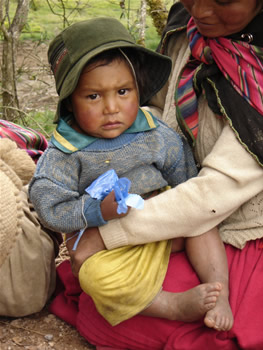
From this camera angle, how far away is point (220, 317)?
2418mm

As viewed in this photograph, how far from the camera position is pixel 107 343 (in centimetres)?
270

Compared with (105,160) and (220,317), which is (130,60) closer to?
(105,160)

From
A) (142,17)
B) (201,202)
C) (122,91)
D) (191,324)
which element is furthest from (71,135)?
(142,17)

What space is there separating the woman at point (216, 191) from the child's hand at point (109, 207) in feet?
→ 0.31

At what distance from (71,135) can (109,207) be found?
39 cm

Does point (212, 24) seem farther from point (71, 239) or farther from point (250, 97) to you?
point (71, 239)

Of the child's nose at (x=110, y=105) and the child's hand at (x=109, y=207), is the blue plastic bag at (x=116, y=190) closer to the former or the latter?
the child's hand at (x=109, y=207)

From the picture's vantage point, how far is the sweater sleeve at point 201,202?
2471 millimetres

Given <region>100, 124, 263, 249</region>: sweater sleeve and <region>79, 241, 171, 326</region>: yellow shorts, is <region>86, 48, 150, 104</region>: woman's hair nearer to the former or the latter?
<region>100, 124, 263, 249</region>: sweater sleeve

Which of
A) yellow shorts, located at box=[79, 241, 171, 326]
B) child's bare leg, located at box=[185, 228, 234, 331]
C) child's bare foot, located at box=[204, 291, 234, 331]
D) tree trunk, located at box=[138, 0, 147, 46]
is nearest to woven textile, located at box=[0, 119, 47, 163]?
yellow shorts, located at box=[79, 241, 171, 326]

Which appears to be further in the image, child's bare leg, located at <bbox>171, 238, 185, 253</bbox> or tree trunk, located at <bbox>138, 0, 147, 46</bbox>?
tree trunk, located at <bbox>138, 0, 147, 46</bbox>

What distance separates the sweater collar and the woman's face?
51 cm

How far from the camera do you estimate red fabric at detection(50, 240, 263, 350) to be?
2494mm

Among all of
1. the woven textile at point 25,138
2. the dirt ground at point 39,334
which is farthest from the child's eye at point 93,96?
the dirt ground at point 39,334
